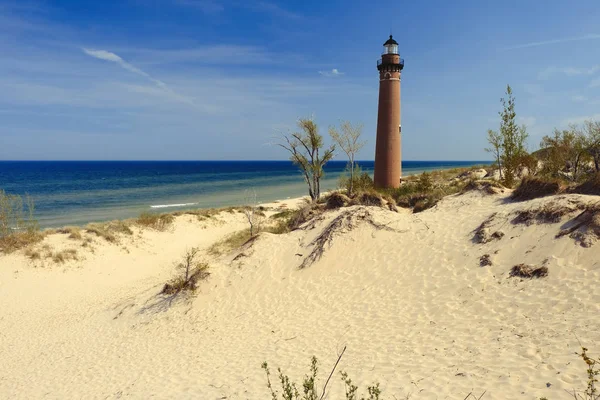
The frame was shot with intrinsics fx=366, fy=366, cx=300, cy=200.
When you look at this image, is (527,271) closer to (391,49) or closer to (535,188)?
(535,188)

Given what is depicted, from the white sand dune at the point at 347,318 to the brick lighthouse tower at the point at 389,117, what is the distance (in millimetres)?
8648

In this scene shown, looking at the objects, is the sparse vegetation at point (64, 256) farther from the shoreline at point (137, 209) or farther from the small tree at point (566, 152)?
the small tree at point (566, 152)

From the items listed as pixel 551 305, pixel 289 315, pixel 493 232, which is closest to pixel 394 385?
pixel 551 305

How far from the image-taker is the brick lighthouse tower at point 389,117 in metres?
25.3

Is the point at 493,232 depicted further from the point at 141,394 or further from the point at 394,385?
the point at 141,394

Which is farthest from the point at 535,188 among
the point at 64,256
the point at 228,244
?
the point at 64,256

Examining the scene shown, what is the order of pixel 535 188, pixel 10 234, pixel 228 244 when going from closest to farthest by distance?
pixel 535 188 < pixel 10 234 < pixel 228 244

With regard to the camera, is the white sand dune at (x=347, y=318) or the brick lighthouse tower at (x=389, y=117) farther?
the brick lighthouse tower at (x=389, y=117)

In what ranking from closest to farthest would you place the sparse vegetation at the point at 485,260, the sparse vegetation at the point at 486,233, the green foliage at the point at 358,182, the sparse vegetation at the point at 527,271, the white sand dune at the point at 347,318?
the white sand dune at the point at 347,318 < the sparse vegetation at the point at 527,271 < the sparse vegetation at the point at 485,260 < the sparse vegetation at the point at 486,233 < the green foliage at the point at 358,182

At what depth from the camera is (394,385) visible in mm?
6883

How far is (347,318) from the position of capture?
35.5ft

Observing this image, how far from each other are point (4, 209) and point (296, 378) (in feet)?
75.9

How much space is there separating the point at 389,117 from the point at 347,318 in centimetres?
1790

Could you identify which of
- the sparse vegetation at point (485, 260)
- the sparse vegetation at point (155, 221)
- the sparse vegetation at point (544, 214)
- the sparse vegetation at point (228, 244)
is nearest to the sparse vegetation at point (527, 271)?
the sparse vegetation at point (485, 260)
